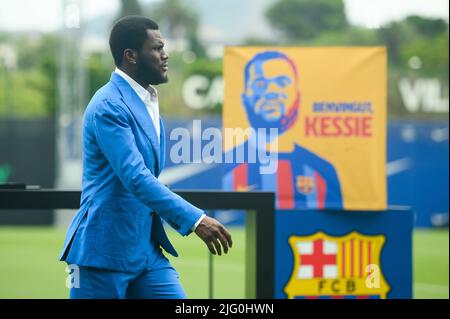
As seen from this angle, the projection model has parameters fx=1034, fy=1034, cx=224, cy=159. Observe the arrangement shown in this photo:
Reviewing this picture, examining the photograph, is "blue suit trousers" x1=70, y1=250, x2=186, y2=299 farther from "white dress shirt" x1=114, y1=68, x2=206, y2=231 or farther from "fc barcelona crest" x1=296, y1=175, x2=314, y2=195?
"fc barcelona crest" x1=296, y1=175, x2=314, y2=195

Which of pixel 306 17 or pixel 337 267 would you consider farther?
pixel 306 17

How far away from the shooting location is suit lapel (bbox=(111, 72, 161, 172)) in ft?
16.3

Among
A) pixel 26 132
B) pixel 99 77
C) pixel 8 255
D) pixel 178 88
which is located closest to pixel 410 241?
pixel 8 255

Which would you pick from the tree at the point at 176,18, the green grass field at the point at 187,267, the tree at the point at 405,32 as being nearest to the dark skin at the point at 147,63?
the green grass field at the point at 187,267

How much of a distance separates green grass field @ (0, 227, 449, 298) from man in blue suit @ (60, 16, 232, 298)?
5824mm

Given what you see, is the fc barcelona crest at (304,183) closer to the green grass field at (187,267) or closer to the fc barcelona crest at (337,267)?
the fc barcelona crest at (337,267)

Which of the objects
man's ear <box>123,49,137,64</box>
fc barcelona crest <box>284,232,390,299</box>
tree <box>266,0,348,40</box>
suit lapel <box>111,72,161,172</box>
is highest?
tree <box>266,0,348,40</box>

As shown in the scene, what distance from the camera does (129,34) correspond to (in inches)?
204

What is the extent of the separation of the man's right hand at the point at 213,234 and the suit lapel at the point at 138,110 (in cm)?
53

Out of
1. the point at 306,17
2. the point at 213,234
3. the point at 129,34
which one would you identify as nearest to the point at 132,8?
the point at 306,17

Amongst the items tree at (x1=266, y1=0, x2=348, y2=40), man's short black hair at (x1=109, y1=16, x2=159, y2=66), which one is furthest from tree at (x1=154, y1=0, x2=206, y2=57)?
man's short black hair at (x1=109, y1=16, x2=159, y2=66)

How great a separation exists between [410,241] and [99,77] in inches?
1563

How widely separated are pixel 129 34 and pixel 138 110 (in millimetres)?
437

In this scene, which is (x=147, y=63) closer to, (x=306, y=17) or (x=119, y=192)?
(x=119, y=192)
